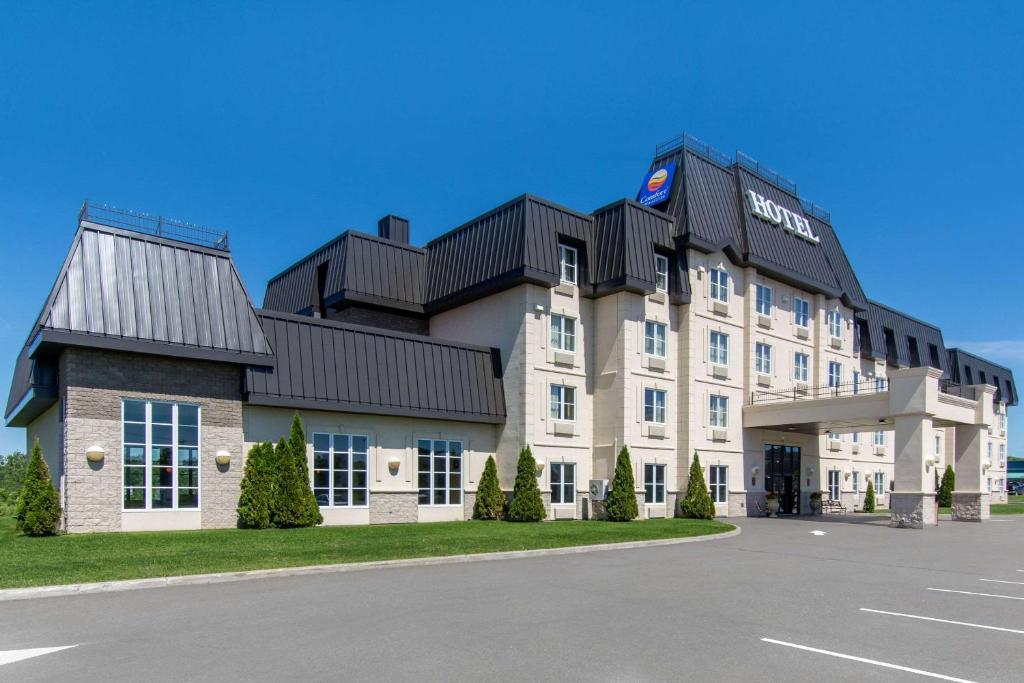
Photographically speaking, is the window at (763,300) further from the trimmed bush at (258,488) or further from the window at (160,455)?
the window at (160,455)

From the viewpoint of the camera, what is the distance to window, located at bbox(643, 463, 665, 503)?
28.7 meters

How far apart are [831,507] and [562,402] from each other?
18335mm

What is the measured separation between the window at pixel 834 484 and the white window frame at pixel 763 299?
33.4 feet

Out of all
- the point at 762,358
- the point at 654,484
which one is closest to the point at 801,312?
the point at 762,358

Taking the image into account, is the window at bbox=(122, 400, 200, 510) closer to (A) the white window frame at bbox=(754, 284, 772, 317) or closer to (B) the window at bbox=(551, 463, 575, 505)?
(B) the window at bbox=(551, 463, 575, 505)

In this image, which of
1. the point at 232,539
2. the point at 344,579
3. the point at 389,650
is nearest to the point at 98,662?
the point at 389,650

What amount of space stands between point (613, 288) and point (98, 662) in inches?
884

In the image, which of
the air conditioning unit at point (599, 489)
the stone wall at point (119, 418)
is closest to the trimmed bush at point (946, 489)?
the air conditioning unit at point (599, 489)

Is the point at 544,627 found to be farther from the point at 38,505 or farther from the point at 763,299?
the point at 763,299

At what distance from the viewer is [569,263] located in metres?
28.5

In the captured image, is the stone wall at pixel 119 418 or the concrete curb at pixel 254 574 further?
the stone wall at pixel 119 418

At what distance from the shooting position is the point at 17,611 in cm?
966

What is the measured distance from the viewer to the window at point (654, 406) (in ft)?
94.4

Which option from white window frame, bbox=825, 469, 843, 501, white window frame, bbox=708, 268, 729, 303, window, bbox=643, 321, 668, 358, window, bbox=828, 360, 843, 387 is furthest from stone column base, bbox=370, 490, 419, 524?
window, bbox=828, 360, 843, 387
